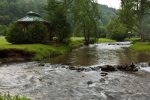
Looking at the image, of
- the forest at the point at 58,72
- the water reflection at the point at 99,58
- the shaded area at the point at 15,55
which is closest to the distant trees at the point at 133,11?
the forest at the point at 58,72

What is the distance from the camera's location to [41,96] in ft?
62.4

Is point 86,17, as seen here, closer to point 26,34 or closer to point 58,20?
point 58,20

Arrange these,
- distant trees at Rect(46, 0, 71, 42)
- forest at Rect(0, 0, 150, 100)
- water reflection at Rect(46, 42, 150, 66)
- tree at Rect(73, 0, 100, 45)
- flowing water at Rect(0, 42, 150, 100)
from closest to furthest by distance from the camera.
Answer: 1. flowing water at Rect(0, 42, 150, 100)
2. forest at Rect(0, 0, 150, 100)
3. water reflection at Rect(46, 42, 150, 66)
4. distant trees at Rect(46, 0, 71, 42)
5. tree at Rect(73, 0, 100, 45)

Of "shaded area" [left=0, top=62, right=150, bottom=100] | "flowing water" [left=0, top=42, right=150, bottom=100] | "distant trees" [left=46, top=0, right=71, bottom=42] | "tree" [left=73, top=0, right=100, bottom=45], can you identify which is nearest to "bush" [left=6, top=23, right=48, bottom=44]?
"distant trees" [left=46, top=0, right=71, bottom=42]

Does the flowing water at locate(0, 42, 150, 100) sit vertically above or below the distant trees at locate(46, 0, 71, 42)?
below

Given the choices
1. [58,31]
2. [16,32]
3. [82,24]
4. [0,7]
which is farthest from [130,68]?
[0,7]

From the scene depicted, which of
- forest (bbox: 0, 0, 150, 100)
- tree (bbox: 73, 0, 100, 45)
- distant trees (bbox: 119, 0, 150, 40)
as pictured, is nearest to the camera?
forest (bbox: 0, 0, 150, 100)

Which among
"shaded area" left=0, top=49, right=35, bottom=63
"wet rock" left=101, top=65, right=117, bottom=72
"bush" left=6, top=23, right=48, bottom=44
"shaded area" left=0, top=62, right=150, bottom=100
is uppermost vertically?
"bush" left=6, top=23, right=48, bottom=44

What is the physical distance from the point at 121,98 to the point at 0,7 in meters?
164

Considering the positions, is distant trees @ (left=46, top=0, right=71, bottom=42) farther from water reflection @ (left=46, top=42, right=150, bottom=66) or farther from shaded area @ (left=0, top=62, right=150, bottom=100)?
shaded area @ (left=0, top=62, right=150, bottom=100)

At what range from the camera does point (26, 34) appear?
5138cm

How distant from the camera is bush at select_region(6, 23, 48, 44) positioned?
50.2 metres

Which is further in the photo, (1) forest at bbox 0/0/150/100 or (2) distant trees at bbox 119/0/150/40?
(2) distant trees at bbox 119/0/150/40

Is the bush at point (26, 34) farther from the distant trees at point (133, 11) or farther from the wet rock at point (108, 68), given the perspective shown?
the distant trees at point (133, 11)
